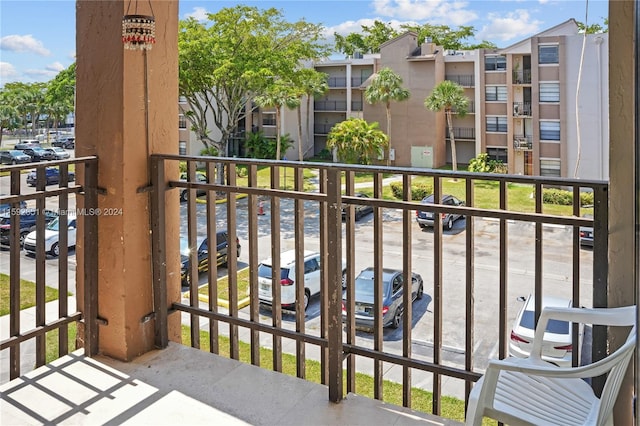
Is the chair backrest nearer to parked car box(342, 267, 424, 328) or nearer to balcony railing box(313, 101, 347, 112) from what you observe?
parked car box(342, 267, 424, 328)

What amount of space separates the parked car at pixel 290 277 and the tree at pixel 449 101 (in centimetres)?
362

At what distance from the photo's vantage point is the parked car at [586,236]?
4.01 feet

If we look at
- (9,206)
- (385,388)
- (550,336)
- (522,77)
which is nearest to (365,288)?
(385,388)

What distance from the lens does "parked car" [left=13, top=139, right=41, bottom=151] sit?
2.17 meters

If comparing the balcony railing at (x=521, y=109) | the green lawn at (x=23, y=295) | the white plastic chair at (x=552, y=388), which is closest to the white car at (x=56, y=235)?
the green lawn at (x=23, y=295)

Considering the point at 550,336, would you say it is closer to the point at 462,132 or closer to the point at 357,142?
the point at 357,142

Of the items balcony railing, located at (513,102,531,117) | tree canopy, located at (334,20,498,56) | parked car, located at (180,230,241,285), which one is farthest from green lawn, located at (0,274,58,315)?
balcony railing, located at (513,102,531,117)

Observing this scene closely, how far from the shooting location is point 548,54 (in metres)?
6.48

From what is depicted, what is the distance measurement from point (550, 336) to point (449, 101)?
722 cm

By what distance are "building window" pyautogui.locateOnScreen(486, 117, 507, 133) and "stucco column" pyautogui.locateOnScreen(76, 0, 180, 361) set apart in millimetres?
7243

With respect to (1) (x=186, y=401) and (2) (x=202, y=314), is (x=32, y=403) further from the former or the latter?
(2) (x=202, y=314)

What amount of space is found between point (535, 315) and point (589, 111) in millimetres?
850

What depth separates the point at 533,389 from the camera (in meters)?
1.13

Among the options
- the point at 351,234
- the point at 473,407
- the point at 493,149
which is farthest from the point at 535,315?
the point at 493,149
